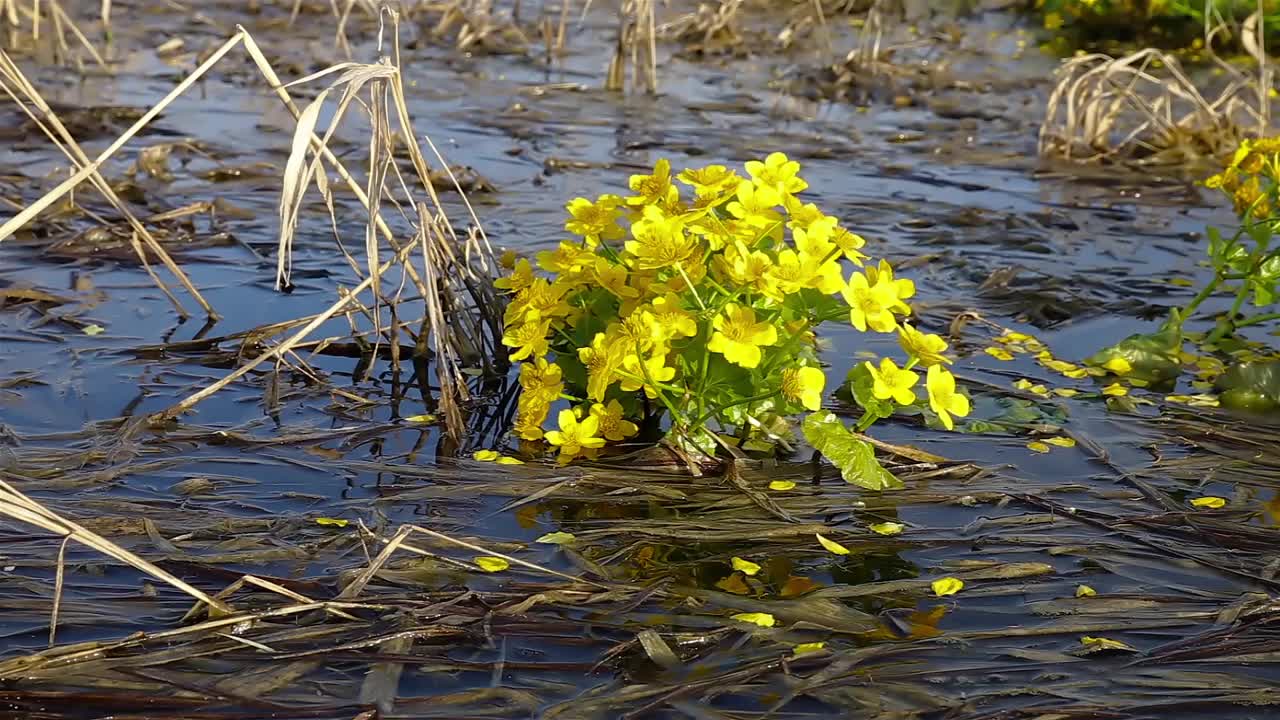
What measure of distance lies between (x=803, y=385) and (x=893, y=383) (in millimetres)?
190

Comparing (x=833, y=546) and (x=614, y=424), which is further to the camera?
(x=614, y=424)

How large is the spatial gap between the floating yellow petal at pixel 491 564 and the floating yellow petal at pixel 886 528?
0.75m

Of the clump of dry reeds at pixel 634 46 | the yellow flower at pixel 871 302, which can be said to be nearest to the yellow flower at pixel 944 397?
the yellow flower at pixel 871 302

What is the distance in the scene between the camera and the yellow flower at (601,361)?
2.78 metres

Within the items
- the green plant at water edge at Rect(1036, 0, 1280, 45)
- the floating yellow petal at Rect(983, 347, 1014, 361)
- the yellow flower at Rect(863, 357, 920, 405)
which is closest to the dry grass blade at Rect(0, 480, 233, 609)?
the yellow flower at Rect(863, 357, 920, 405)

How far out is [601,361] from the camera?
9.39 ft

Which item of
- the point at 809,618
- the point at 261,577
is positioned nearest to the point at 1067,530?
the point at 809,618

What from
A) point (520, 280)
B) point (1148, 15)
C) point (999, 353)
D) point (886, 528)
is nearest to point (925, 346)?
point (886, 528)

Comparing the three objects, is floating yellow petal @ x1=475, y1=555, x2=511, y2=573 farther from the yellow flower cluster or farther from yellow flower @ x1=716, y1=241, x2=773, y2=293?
the yellow flower cluster

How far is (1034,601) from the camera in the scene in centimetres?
255

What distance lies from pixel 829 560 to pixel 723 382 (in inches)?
18.2

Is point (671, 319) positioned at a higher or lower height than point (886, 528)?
higher

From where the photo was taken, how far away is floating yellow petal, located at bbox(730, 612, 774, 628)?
7.89ft

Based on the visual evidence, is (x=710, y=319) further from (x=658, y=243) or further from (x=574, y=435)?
(x=574, y=435)
